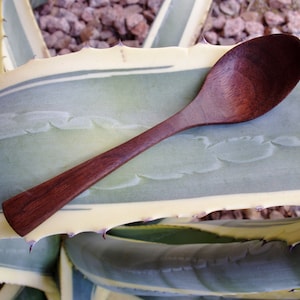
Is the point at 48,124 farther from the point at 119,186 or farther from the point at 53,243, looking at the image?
the point at 53,243

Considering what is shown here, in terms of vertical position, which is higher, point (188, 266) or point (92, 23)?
point (92, 23)

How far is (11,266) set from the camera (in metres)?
0.62

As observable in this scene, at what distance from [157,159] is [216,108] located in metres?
0.07

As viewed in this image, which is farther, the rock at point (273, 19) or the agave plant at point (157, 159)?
the rock at point (273, 19)

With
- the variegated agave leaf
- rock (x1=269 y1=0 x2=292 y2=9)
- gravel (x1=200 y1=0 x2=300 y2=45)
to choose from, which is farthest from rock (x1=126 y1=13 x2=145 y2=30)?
the variegated agave leaf

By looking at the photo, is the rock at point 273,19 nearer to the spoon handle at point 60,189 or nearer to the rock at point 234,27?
the rock at point 234,27

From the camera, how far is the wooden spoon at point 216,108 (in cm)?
46

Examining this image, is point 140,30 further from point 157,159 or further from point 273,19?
point 157,159

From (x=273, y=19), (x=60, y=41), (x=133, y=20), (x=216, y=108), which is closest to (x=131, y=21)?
(x=133, y=20)

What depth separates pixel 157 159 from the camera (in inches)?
18.8

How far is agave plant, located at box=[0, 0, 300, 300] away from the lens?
46 cm

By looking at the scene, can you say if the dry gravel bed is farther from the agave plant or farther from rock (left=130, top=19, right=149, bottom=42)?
the agave plant

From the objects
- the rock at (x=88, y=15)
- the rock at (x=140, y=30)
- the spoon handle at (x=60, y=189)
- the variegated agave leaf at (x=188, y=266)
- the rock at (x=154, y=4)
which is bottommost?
the variegated agave leaf at (x=188, y=266)

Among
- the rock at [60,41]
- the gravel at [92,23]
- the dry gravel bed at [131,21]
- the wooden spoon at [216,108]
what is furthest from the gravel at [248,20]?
the wooden spoon at [216,108]
